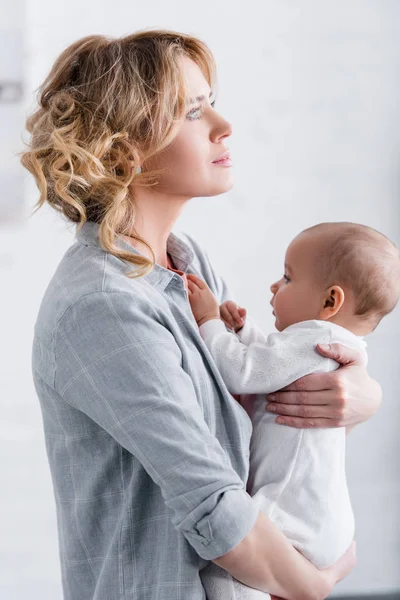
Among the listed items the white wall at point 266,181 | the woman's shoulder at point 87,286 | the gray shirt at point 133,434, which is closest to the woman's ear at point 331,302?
the gray shirt at point 133,434

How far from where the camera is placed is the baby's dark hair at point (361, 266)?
4.76 ft

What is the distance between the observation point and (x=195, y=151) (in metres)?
1.42

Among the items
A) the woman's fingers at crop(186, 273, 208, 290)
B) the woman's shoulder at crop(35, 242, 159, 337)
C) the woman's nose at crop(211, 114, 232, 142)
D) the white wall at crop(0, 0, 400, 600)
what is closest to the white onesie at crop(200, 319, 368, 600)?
the woman's fingers at crop(186, 273, 208, 290)

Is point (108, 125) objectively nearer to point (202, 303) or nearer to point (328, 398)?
point (202, 303)

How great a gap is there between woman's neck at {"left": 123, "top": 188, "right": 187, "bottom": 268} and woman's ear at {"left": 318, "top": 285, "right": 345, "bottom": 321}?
0.33 meters

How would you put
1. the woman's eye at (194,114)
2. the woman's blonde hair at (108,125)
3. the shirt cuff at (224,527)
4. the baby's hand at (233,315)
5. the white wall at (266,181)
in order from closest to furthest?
the shirt cuff at (224,527), the woman's blonde hair at (108,125), the woman's eye at (194,114), the baby's hand at (233,315), the white wall at (266,181)

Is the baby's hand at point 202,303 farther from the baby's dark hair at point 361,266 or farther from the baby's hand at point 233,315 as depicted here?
the baby's dark hair at point 361,266

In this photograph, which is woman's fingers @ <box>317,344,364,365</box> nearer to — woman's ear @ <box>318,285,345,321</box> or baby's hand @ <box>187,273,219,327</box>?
woman's ear @ <box>318,285,345,321</box>

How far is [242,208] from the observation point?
8.65 ft

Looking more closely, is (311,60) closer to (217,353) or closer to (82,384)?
(217,353)

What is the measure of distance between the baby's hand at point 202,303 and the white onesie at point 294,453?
1.8 inches

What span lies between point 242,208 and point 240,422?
4.64 ft

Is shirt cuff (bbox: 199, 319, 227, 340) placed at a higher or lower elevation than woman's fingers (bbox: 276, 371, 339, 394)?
higher

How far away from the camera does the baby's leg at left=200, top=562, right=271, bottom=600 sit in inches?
48.4
